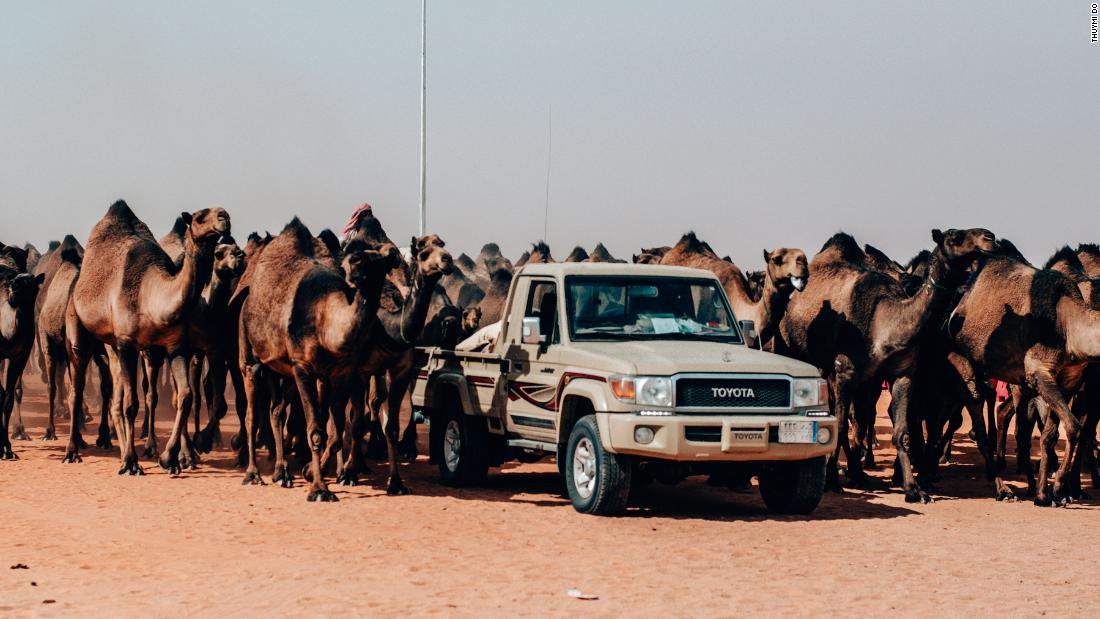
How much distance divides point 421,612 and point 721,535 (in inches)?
154

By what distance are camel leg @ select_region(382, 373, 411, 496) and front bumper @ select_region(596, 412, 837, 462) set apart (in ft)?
10.1

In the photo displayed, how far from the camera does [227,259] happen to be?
53.4ft

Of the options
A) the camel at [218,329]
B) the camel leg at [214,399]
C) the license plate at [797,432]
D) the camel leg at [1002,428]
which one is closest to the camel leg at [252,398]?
the camel at [218,329]

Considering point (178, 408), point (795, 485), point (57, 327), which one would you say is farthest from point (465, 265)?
point (795, 485)

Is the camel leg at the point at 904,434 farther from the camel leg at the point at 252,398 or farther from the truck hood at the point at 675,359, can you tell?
the camel leg at the point at 252,398

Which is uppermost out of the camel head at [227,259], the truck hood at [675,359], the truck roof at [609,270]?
the camel head at [227,259]

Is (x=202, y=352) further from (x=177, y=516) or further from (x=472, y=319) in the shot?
(x=177, y=516)

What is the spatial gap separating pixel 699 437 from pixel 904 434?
4.16m

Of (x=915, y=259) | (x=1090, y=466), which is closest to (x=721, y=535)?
(x=1090, y=466)

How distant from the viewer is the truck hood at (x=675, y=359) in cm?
1272

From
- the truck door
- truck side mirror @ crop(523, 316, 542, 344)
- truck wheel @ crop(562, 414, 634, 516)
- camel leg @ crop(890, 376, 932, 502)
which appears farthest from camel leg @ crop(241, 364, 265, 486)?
A: camel leg @ crop(890, 376, 932, 502)

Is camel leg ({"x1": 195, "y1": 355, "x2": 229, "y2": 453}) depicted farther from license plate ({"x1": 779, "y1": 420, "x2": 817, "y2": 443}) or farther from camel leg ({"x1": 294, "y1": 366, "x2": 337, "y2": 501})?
license plate ({"x1": 779, "y1": 420, "x2": 817, "y2": 443})

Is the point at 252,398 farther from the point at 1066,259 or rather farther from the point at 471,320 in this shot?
the point at 1066,259

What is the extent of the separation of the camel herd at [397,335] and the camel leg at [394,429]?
0.07 feet
